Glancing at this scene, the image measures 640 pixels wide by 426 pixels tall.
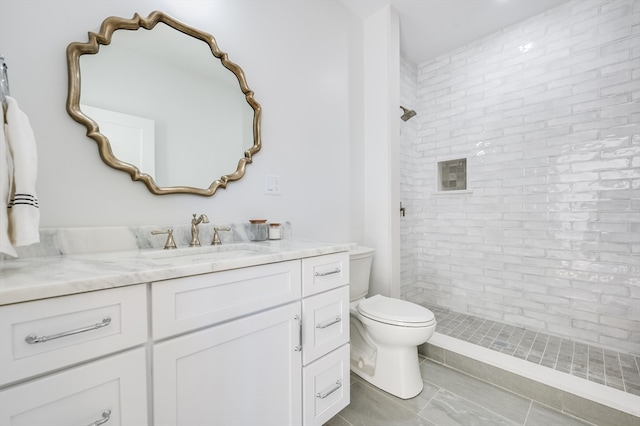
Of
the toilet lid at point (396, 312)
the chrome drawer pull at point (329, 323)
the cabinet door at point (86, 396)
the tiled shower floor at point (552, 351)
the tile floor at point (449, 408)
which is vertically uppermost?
the cabinet door at point (86, 396)

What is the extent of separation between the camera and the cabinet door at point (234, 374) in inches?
31.5

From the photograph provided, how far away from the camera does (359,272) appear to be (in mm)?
1967

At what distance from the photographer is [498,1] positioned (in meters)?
2.22

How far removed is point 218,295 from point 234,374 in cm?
29

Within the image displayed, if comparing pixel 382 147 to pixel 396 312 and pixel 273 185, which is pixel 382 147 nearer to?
pixel 273 185

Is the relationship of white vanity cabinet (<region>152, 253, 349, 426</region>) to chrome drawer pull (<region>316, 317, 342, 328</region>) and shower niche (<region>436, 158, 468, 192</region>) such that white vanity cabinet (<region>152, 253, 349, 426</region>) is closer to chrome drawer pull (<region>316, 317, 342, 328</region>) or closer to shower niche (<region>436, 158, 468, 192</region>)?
chrome drawer pull (<region>316, 317, 342, 328</region>)

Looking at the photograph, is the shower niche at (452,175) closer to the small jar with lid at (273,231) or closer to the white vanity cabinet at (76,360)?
the small jar with lid at (273,231)

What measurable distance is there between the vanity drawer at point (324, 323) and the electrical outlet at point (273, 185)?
77 cm

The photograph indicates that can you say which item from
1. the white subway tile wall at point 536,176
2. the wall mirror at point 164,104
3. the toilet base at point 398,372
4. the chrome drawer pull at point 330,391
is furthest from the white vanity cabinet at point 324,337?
the white subway tile wall at point 536,176

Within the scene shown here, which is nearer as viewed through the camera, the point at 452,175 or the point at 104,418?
the point at 104,418

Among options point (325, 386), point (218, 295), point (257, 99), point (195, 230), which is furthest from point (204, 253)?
point (257, 99)

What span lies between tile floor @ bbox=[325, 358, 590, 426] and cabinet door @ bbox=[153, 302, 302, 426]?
1.85ft

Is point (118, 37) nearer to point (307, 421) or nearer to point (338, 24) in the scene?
point (338, 24)

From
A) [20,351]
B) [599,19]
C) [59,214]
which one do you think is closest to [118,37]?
[59,214]
